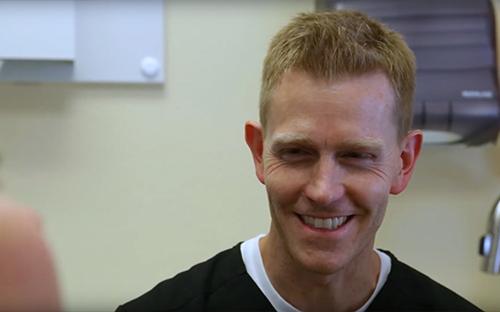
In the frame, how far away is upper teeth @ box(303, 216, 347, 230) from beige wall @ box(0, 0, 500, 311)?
1.99ft

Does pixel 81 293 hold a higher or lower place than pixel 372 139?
lower

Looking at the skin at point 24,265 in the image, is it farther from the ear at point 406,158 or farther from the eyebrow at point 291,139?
the ear at point 406,158

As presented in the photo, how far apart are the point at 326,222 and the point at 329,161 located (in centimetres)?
8

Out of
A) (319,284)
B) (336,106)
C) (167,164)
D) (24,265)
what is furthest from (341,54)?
(167,164)

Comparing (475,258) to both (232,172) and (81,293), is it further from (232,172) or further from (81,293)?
(81,293)

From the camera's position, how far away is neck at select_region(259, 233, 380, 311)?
832 millimetres

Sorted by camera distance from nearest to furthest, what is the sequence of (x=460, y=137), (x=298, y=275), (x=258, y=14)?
(x=298, y=275), (x=460, y=137), (x=258, y=14)

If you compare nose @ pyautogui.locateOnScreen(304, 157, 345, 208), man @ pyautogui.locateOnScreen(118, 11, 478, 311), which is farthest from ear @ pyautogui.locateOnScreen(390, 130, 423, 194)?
nose @ pyautogui.locateOnScreen(304, 157, 345, 208)

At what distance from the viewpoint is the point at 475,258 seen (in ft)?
4.54

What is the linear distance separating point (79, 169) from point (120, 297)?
0.95 ft

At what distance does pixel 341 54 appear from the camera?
0.72 metres

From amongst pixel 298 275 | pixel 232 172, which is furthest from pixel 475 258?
pixel 298 275

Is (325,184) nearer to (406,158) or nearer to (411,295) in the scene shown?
(406,158)

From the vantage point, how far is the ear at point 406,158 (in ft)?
2.55
